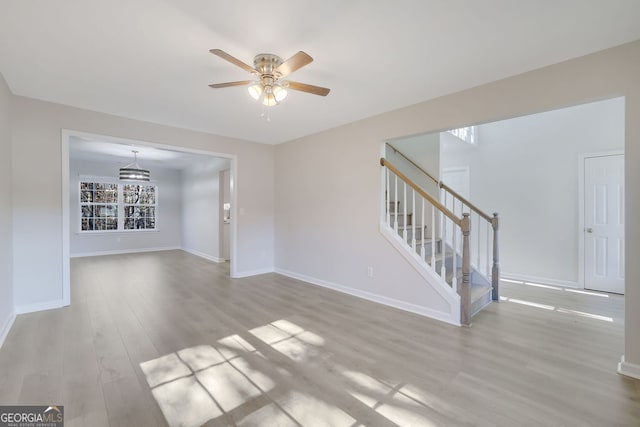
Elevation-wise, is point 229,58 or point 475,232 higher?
point 229,58

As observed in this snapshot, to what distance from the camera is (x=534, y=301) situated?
3.68 meters

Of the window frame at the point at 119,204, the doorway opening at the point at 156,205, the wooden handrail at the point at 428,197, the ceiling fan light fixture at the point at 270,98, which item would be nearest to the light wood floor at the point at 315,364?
the wooden handrail at the point at 428,197

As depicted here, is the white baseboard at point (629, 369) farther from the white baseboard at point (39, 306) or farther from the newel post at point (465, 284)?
the white baseboard at point (39, 306)

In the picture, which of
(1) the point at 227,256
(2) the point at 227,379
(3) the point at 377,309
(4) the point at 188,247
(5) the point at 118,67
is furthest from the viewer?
(4) the point at 188,247

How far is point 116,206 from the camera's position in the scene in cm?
788

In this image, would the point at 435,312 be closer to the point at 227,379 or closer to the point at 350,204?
the point at 350,204

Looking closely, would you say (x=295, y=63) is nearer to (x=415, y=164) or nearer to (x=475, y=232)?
(x=415, y=164)

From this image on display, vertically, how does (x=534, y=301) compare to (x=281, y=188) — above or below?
below

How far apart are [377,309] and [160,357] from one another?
2351 millimetres

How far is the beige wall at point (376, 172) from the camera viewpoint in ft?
6.77

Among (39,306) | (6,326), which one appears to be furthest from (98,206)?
(6,326)

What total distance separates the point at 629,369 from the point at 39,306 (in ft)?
19.1

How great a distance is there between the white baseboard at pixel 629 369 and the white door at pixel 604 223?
280cm

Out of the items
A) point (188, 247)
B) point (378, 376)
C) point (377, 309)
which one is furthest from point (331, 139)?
point (188, 247)
